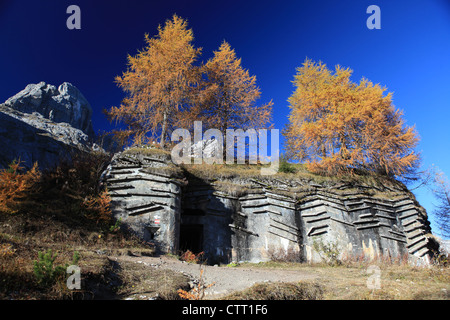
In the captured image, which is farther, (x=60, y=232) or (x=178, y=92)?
(x=178, y=92)

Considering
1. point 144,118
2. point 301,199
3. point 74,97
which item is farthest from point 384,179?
point 74,97

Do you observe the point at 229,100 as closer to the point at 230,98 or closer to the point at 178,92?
the point at 230,98

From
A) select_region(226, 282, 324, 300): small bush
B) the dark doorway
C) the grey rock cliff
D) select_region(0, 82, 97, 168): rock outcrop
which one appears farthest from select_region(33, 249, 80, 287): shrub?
the grey rock cliff

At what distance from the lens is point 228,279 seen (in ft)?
22.9

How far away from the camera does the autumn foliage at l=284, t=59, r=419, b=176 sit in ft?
51.0

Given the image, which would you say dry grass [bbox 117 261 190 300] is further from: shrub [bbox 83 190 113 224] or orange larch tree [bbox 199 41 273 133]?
orange larch tree [bbox 199 41 273 133]

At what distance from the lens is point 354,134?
1634 cm

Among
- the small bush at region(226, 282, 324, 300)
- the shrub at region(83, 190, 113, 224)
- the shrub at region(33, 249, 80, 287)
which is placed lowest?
the small bush at region(226, 282, 324, 300)

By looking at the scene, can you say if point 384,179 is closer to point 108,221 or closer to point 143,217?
point 143,217

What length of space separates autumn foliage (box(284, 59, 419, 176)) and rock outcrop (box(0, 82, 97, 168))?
28.8m

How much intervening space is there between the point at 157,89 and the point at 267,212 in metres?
9.71

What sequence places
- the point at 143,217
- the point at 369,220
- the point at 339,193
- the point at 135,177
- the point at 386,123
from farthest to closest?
the point at 386,123 < the point at 339,193 < the point at 369,220 < the point at 135,177 < the point at 143,217

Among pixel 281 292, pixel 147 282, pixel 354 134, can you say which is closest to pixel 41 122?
pixel 354 134

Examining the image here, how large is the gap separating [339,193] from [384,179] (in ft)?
12.3
